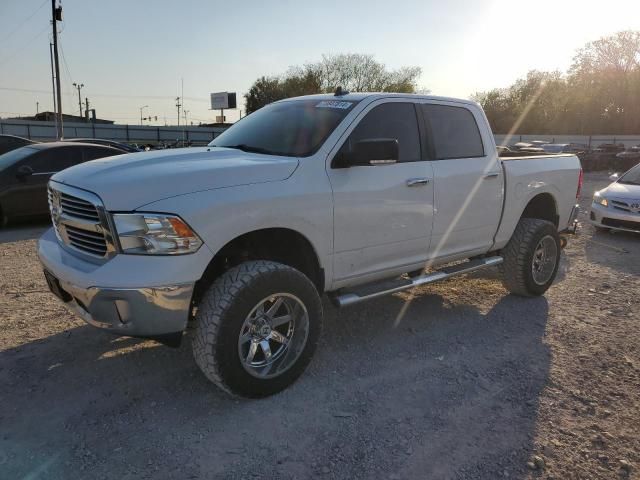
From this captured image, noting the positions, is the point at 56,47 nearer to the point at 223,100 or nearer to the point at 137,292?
the point at 137,292

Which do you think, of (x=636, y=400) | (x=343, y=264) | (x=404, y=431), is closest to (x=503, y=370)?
(x=636, y=400)

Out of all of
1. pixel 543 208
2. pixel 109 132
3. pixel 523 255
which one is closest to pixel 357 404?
pixel 523 255

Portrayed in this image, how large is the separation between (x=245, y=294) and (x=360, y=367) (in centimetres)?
125

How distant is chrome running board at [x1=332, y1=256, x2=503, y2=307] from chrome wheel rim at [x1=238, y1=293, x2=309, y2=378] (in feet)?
1.31

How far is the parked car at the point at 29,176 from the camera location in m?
8.64

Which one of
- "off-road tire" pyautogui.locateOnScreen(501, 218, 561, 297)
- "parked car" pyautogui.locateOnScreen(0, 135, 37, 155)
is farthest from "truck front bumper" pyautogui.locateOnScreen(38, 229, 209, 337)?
"parked car" pyautogui.locateOnScreen(0, 135, 37, 155)

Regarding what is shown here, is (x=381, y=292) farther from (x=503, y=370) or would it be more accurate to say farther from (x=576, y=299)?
(x=576, y=299)

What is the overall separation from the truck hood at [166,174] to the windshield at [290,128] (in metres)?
0.25

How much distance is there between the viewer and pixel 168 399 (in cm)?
335

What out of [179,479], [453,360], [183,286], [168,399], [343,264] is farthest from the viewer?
[453,360]

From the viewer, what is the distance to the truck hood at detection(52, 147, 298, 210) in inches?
114

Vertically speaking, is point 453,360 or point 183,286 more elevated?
point 183,286

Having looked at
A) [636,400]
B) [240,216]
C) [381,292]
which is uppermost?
[240,216]

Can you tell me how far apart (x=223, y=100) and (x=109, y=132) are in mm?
12444
